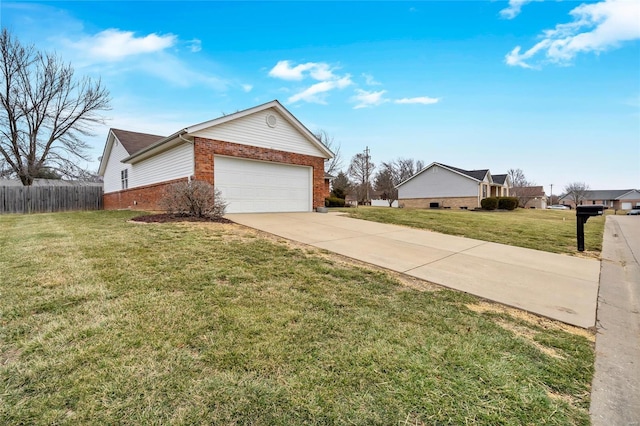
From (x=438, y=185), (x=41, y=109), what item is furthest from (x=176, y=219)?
(x=438, y=185)

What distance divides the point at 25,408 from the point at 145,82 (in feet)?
51.0

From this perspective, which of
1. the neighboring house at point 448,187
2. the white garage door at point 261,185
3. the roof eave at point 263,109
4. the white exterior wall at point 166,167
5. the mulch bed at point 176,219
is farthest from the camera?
the neighboring house at point 448,187

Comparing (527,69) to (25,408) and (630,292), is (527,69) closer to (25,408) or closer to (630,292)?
(630,292)

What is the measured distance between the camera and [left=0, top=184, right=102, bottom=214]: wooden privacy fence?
17516mm

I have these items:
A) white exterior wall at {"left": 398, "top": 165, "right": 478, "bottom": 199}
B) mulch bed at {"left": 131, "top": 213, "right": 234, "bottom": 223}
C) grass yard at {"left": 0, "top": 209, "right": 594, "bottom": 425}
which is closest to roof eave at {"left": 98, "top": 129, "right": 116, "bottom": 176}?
mulch bed at {"left": 131, "top": 213, "right": 234, "bottom": 223}

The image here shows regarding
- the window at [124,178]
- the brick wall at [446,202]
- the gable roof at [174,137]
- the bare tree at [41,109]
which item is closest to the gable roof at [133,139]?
the gable roof at [174,137]

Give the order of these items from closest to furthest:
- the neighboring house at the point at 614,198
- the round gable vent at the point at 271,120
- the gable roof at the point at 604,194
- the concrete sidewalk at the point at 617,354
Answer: the concrete sidewalk at the point at 617,354 → the round gable vent at the point at 271,120 → the neighboring house at the point at 614,198 → the gable roof at the point at 604,194

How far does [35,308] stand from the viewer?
282 cm

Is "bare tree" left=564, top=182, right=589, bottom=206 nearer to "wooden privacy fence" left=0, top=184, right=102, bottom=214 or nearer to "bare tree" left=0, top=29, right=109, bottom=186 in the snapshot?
"wooden privacy fence" left=0, top=184, right=102, bottom=214

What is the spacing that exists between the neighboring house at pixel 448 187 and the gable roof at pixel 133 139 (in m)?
27.7

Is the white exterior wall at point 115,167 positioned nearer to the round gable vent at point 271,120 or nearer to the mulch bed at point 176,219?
the round gable vent at point 271,120

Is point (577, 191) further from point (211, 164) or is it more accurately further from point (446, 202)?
point (211, 164)

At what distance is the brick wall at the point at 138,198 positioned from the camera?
12.8 metres

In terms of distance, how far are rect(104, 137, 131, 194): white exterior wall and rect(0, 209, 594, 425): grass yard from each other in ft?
53.9
